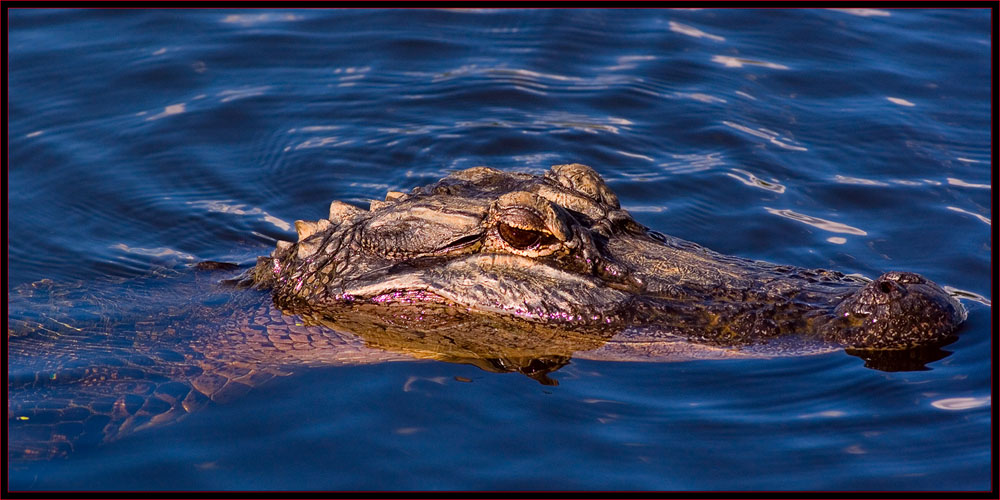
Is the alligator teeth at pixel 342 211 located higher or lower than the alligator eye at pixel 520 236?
lower

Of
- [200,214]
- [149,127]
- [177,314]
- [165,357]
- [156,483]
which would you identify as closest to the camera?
[156,483]

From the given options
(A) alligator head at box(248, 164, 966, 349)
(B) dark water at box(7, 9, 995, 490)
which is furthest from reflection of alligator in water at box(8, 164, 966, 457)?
(B) dark water at box(7, 9, 995, 490)

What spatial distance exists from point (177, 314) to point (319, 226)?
0.91 metres

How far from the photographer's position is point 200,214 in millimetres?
8188

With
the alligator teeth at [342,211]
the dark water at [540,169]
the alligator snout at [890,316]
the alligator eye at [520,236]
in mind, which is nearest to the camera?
the dark water at [540,169]

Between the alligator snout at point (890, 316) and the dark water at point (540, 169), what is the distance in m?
0.17

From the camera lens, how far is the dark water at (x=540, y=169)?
15.8 ft

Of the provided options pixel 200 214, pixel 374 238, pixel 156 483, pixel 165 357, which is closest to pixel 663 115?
pixel 200 214

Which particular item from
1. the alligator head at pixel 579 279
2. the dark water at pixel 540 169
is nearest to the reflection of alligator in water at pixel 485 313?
the alligator head at pixel 579 279

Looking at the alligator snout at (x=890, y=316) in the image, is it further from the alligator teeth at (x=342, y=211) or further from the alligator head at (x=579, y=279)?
the alligator teeth at (x=342, y=211)

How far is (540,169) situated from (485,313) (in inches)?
131

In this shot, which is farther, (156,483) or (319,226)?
(319,226)

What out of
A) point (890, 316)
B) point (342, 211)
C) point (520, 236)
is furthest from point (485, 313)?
point (890, 316)

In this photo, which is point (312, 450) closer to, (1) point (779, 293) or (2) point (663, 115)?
(1) point (779, 293)
